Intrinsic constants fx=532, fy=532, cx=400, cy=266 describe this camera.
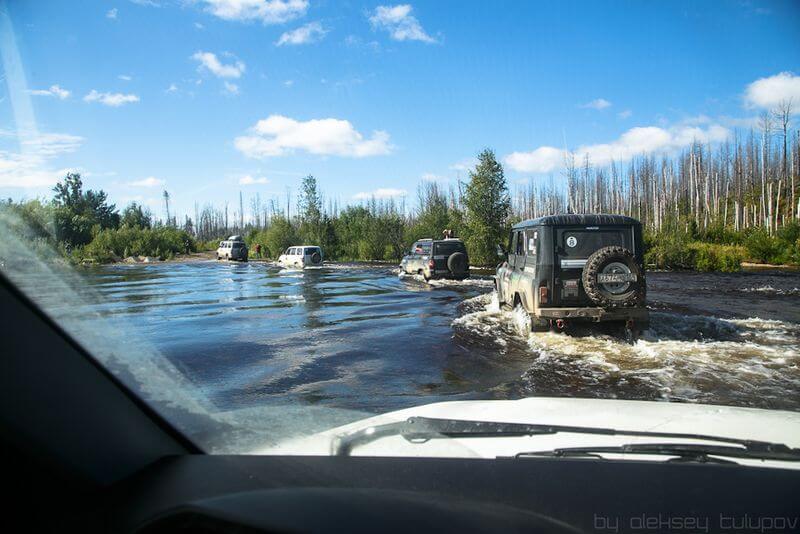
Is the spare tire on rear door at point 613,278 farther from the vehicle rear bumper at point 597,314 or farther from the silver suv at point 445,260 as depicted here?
the silver suv at point 445,260

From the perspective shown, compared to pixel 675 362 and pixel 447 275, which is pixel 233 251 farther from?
pixel 675 362

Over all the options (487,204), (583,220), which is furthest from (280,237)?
(583,220)

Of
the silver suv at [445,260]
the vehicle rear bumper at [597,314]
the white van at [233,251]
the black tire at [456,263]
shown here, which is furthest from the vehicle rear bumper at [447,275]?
the white van at [233,251]

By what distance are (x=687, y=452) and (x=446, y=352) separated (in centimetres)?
692

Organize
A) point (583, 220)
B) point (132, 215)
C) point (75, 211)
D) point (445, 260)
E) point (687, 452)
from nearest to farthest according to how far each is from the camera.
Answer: point (687, 452) < point (75, 211) < point (132, 215) < point (583, 220) < point (445, 260)

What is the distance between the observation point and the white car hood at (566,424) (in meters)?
2.58

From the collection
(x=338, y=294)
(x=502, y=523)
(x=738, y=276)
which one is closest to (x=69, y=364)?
(x=502, y=523)

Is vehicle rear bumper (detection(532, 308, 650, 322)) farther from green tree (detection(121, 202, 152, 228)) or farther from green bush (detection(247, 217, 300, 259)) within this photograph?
green bush (detection(247, 217, 300, 259))

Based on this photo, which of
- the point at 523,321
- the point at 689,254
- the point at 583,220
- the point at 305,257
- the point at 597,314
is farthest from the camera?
the point at 305,257

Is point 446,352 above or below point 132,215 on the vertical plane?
below

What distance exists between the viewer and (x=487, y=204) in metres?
34.4

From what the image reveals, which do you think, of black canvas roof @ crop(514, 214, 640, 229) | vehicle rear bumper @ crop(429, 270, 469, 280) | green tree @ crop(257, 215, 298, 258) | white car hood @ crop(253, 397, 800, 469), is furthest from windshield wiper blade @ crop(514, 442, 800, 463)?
green tree @ crop(257, 215, 298, 258)

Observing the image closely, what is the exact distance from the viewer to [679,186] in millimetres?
74312

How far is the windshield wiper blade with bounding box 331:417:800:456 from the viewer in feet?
8.61
